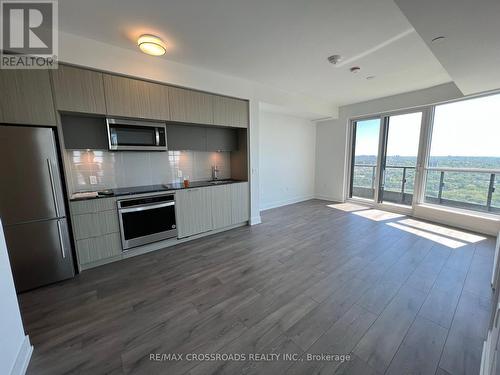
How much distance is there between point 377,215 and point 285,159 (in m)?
2.63

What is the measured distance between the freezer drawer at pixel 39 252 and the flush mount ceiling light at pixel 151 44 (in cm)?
219

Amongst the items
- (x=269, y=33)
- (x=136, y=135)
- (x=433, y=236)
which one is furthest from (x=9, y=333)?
(x=433, y=236)

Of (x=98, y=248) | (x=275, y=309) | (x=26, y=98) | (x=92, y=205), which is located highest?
(x=26, y=98)

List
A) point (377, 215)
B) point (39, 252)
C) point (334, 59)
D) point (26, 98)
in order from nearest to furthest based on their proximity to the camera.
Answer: point (26, 98) → point (39, 252) → point (334, 59) → point (377, 215)

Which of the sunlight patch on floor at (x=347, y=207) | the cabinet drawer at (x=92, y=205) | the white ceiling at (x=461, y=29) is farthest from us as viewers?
the sunlight patch on floor at (x=347, y=207)

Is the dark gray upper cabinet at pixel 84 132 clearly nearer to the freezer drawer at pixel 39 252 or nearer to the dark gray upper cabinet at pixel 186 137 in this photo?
the dark gray upper cabinet at pixel 186 137

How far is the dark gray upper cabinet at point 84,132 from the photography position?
2.58 meters

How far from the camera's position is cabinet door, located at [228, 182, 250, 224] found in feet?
12.7

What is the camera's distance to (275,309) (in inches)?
73.8

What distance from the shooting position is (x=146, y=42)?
7.43 ft

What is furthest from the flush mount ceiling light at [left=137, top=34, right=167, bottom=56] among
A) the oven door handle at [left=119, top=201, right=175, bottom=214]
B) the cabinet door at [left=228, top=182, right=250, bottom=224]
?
the cabinet door at [left=228, top=182, right=250, bottom=224]

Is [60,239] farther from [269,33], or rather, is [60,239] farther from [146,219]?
[269,33]

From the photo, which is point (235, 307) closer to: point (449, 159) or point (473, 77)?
point (473, 77)

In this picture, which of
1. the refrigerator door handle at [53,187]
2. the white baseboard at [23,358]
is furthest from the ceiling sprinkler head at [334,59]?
the white baseboard at [23,358]
